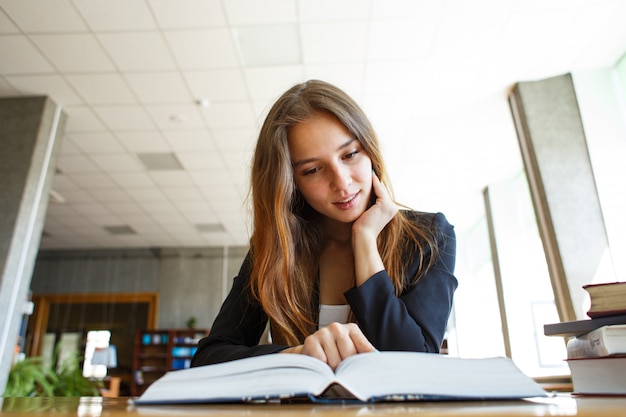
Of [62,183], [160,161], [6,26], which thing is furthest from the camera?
[62,183]

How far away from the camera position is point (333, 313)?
3.54 ft

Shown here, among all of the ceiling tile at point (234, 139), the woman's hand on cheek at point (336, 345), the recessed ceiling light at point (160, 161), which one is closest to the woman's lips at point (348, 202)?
the woman's hand on cheek at point (336, 345)

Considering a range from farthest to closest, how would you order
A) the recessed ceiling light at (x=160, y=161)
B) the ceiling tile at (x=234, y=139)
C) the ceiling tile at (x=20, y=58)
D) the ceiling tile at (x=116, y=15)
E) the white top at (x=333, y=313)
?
the recessed ceiling light at (x=160, y=161) → the ceiling tile at (x=234, y=139) → the ceiling tile at (x=20, y=58) → the ceiling tile at (x=116, y=15) → the white top at (x=333, y=313)

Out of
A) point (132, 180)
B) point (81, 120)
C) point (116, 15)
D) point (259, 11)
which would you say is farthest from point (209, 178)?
point (259, 11)

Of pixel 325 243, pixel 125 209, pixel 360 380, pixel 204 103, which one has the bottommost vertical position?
pixel 360 380

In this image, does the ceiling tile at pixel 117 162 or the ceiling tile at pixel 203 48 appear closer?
the ceiling tile at pixel 203 48

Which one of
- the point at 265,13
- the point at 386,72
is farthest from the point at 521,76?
the point at 265,13

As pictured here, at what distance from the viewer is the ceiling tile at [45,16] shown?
10.5 feet

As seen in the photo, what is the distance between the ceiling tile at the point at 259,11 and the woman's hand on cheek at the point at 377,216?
258 centimetres

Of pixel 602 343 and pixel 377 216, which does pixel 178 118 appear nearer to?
pixel 377 216

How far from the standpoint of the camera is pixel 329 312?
3.56 ft

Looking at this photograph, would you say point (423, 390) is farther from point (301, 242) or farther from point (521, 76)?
point (521, 76)

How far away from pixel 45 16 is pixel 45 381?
9.93 ft

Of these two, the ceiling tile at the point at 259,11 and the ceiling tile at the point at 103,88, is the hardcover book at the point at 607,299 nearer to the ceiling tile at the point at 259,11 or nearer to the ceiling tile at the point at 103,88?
the ceiling tile at the point at 259,11
